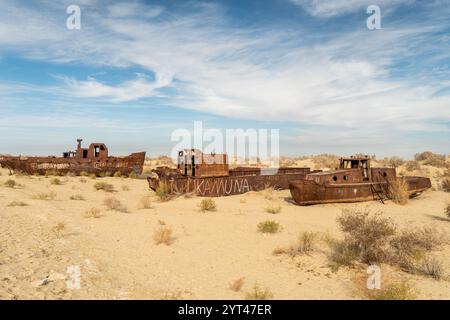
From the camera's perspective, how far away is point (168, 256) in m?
7.38

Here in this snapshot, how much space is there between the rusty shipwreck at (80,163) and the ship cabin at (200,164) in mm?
10938

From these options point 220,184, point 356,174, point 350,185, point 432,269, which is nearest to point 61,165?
point 220,184

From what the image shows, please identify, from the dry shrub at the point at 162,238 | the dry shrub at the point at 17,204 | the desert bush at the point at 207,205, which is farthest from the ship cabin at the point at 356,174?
the dry shrub at the point at 17,204

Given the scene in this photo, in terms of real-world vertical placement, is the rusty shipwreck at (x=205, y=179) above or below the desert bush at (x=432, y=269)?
above

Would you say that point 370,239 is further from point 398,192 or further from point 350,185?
point 398,192

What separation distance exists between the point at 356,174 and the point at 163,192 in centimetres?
916

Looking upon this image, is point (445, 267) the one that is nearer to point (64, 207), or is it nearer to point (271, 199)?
point (271, 199)

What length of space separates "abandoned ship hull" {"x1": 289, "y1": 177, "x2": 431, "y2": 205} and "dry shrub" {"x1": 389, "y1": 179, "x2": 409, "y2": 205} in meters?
0.34

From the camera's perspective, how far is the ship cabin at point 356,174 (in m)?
14.5

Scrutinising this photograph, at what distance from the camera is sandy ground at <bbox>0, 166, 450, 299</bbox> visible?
5.39 metres

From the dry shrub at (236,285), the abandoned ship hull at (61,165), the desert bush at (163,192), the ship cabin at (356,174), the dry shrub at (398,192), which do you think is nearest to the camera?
the dry shrub at (236,285)

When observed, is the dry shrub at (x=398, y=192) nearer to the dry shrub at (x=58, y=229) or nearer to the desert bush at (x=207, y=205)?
the desert bush at (x=207, y=205)
